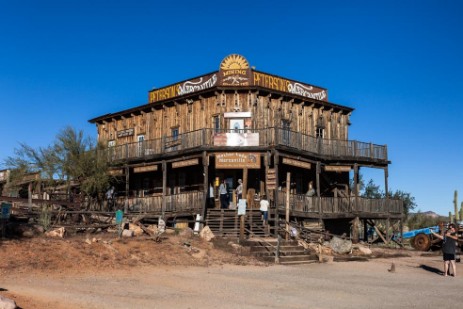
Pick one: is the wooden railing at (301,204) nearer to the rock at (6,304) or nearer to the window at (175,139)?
the window at (175,139)

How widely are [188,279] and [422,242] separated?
59.3 ft

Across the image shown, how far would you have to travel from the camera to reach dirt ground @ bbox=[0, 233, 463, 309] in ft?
35.0

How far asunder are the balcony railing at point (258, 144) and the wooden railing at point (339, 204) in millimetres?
2522

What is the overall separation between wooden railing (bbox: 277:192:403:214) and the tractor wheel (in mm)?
3072

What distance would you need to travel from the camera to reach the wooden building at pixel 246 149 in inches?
1099

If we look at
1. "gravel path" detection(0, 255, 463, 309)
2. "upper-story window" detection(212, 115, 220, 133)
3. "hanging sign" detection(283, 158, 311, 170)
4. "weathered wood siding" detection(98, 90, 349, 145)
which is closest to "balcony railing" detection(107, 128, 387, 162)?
"hanging sign" detection(283, 158, 311, 170)

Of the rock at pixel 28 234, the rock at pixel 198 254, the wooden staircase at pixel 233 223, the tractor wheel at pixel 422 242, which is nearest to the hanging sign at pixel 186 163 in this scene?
the wooden staircase at pixel 233 223

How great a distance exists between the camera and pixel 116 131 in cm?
3625

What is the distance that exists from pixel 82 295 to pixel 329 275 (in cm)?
812

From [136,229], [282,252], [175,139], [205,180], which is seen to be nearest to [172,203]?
[205,180]

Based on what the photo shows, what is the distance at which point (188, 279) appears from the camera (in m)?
13.9

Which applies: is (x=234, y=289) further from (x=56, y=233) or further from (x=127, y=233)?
(x=56, y=233)

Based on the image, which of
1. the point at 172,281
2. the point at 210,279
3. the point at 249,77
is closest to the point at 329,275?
the point at 210,279

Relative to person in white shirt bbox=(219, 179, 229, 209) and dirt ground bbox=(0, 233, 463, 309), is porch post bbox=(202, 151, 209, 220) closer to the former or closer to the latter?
person in white shirt bbox=(219, 179, 229, 209)
